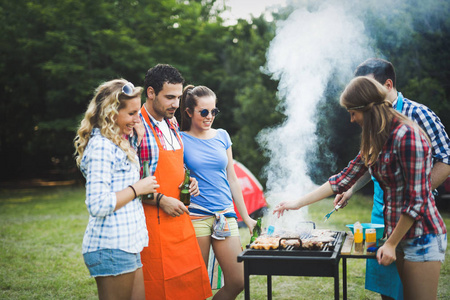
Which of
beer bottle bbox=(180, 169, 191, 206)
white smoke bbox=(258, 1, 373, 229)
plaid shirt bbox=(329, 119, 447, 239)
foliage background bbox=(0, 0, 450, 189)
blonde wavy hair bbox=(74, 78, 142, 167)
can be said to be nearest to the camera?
plaid shirt bbox=(329, 119, 447, 239)

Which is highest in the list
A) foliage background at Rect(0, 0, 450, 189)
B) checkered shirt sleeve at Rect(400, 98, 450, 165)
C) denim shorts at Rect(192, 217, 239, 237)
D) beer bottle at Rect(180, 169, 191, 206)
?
foliage background at Rect(0, 0, 450, 189)

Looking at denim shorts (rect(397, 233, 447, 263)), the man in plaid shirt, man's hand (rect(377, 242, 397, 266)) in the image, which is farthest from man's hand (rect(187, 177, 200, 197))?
denim shorts (rect(397, 233, 447, 263))

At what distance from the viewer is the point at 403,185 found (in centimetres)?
Answer: 249

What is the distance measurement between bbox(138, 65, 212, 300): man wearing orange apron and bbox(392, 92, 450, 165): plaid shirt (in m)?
1.67

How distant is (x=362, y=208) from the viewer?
11438 millimetres

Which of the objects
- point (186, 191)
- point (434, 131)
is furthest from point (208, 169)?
point (434, 131)

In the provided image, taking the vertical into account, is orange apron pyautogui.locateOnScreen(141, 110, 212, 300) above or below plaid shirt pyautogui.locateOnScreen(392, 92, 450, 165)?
below

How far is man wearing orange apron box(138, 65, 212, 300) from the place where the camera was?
10.2ft

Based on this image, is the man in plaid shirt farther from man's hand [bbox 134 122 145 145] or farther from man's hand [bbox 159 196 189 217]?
man's hand [bbox 134 122 145 145]

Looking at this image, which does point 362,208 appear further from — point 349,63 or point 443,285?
point 443,285

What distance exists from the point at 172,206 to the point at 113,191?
600mm

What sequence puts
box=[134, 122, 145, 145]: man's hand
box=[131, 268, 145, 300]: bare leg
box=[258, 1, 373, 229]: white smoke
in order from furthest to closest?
box=[258, 1, 373, 229]: white smoke < box=[134, 122, 145, 145]: man's hand < box=[131, 268, 145, 300]: bare leg

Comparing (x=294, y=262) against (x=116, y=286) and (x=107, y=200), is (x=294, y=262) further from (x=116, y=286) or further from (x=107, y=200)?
(x=107, y=200)

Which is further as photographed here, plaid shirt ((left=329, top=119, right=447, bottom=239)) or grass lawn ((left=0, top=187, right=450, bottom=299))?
grass lawn ((left=0, top=187, right=450, bottom=299))
